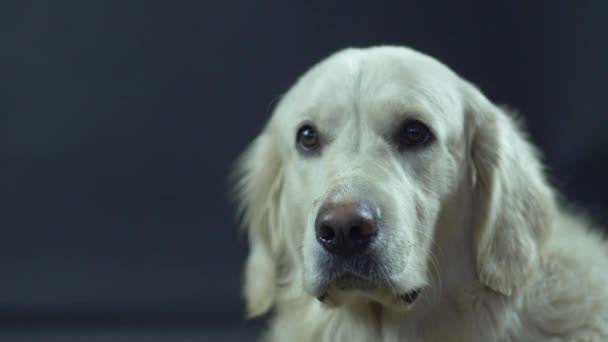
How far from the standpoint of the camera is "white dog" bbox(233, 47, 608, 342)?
2717 millimetres

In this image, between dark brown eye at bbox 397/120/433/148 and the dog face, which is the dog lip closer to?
the dog face

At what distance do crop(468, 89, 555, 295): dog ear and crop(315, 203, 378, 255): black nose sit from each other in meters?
0.51

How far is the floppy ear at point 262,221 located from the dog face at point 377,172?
3cm

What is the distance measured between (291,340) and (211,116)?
1517mm

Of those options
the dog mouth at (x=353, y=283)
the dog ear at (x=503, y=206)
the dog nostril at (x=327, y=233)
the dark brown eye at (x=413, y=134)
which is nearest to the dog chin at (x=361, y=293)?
the dog mouth at (x=353, y=283)

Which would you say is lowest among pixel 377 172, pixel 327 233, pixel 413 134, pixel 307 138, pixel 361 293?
pixel 361 293

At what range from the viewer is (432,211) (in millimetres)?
2775

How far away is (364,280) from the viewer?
2555 millimetres

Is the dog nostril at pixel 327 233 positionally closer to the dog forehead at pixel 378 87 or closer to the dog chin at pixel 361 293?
the dog chin at pixel 361 293

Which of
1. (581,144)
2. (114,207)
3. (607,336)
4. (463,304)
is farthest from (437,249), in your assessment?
(114,207)

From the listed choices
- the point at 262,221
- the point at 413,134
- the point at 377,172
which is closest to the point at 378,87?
the point at 413,134

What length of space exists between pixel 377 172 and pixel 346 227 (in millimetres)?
252

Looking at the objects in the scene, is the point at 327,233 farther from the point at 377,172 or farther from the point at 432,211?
the point at 432,211

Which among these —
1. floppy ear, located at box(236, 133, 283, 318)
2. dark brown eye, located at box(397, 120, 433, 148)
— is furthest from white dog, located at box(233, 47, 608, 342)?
floppy ear, located at box(236, 133, 283, 318)
